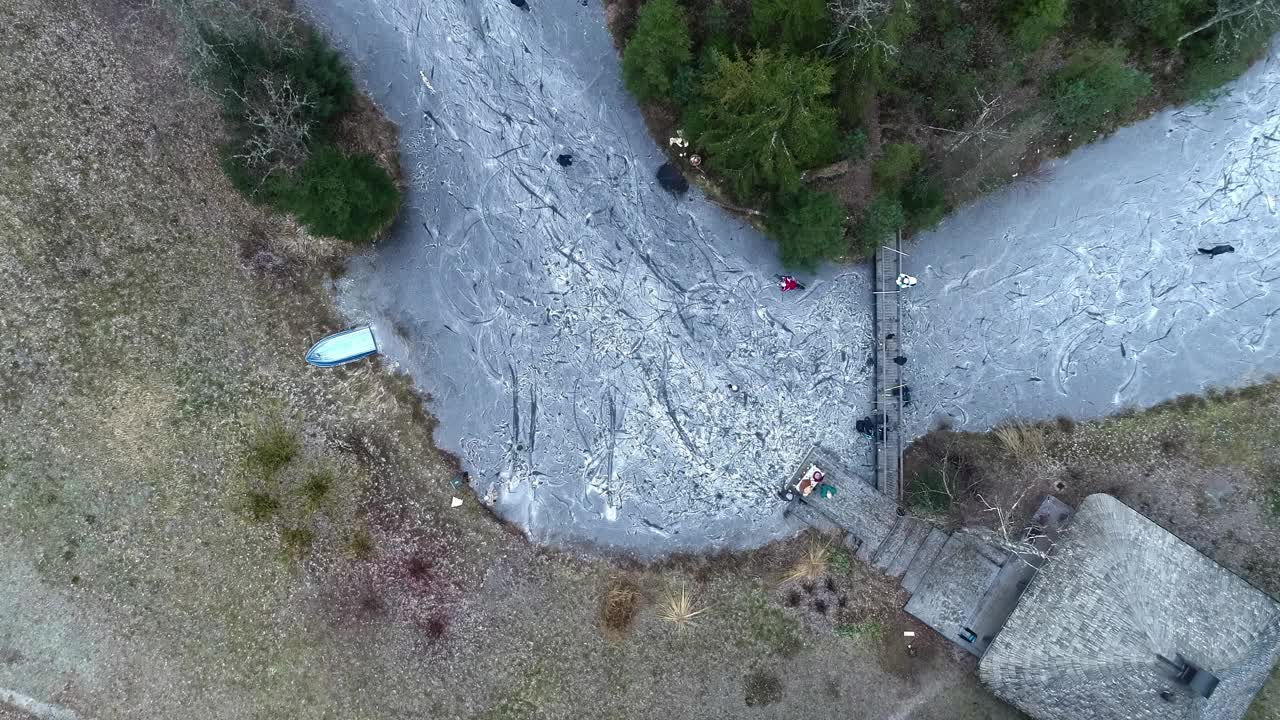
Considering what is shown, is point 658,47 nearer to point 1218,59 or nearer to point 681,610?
point 1218,59

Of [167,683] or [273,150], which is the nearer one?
[273,150]

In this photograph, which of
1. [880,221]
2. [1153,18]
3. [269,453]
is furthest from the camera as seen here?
[269,453]

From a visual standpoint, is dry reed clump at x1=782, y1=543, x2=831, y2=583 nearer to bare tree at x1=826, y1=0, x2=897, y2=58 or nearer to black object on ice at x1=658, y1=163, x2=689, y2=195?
black object on ice at x1=658, y1=163, x2=689, y2=195

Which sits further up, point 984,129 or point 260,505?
point 984,129

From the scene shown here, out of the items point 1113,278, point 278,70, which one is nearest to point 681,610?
point 1113,278

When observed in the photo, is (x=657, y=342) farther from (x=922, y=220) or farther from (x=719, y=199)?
(x=922, y=220)

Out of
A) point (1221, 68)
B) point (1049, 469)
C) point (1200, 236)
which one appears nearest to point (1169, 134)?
point (1221, 68)

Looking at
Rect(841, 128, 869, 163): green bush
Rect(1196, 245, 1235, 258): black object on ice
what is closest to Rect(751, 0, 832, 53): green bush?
Rect(841, 128, 869, 163): green bush

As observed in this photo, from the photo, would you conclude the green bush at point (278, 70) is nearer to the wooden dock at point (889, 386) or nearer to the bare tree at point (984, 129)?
the wooden dock at point (889, 386)
